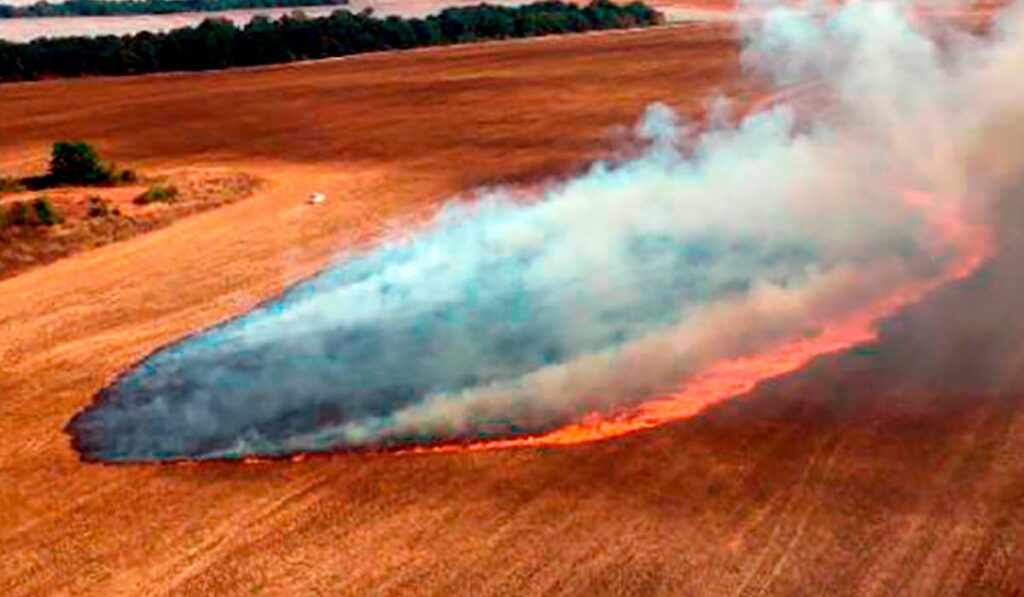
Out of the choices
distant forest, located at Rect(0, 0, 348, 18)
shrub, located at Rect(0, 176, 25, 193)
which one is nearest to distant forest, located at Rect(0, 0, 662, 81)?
shrub, located at Rect(0, 176, 25, 193)

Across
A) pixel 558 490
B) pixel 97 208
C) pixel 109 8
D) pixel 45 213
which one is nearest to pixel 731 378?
pixel 558 490

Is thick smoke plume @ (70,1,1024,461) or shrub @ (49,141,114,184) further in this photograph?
shrub @ (49,141,114,184)

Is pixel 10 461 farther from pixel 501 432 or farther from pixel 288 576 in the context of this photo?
pixel 501 432

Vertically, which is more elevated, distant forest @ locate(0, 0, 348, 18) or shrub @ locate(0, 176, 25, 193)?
distant forest @ locate(0, 0, 348, 18)

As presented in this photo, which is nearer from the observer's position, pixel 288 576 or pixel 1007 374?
pixel 288 576

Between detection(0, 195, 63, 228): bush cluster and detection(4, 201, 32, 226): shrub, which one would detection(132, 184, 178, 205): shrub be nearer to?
detection(0, 195, 63, 228): bush cluster

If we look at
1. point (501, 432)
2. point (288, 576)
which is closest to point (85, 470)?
point (288, 576)

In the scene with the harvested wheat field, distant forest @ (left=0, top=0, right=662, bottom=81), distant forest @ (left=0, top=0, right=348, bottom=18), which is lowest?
the harvested wheat field
